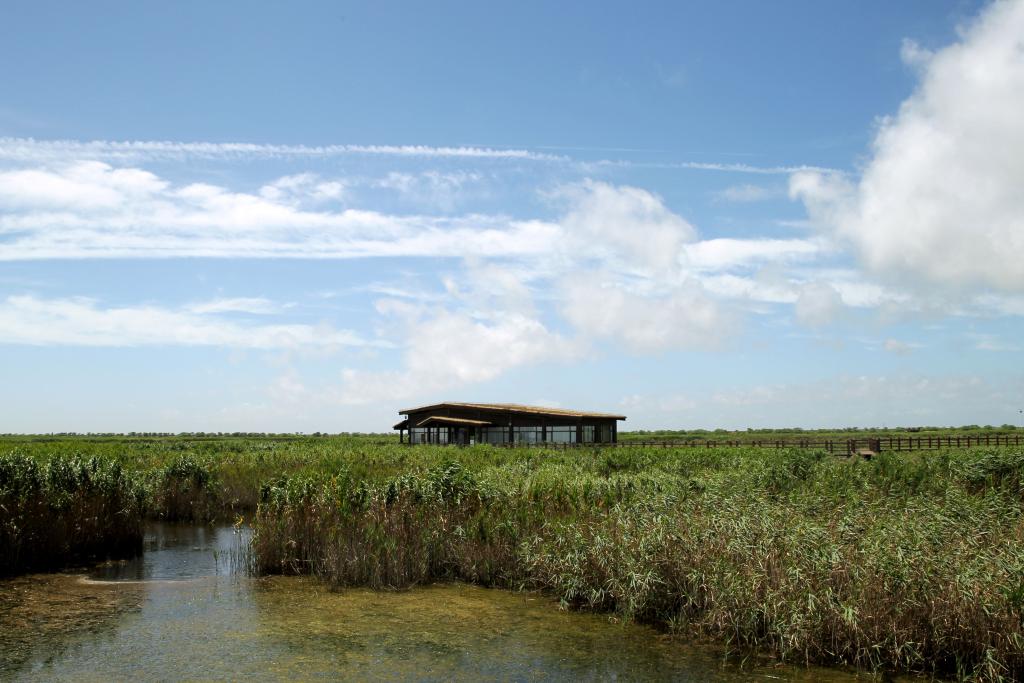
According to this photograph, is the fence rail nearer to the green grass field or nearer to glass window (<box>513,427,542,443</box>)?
glass window (<box>513,427,542,443</box>)

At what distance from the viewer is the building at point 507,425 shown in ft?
173

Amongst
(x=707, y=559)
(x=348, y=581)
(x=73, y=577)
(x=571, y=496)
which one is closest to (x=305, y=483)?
(x=348, y=581)

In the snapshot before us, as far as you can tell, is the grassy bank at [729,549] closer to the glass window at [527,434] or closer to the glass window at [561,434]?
the glass window at [561,434]

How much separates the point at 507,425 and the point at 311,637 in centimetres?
4272

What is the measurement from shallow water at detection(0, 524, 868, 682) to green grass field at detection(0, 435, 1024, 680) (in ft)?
1.74

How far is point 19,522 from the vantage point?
1568cm

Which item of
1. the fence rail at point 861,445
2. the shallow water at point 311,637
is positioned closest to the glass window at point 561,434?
the fence rail at point 861,445

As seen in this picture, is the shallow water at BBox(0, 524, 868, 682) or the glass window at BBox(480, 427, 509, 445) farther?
the glass window at BBox(480, 427, 509, 445)

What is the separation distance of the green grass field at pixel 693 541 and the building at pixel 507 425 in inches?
1197

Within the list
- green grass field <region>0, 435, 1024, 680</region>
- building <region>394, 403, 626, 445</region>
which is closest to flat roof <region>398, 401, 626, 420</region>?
building <region>394, 403, 626, 445</region>

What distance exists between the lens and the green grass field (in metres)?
9.54

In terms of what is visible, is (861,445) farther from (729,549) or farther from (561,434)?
(729,549)

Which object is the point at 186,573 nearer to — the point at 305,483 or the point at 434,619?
the point at 305,483

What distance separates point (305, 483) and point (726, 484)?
31.5ft
